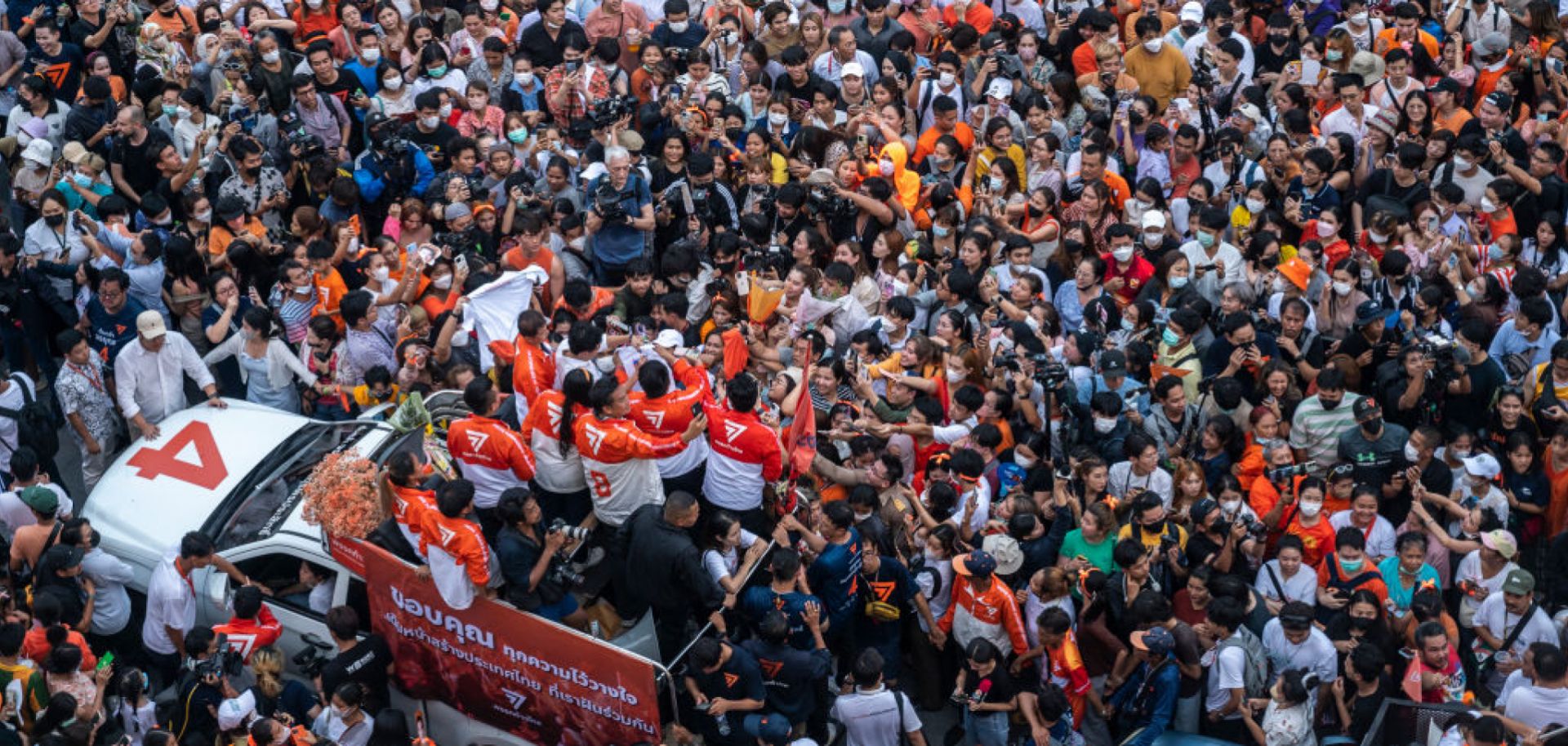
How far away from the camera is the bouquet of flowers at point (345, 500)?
10.8 m

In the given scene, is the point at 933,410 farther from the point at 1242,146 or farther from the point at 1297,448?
the point at 1242,146

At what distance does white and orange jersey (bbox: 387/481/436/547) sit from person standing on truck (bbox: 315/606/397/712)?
0.57 metres

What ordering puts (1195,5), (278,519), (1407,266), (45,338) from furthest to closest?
(1195,5) < (45,338) < (1407,266) < (278,519)

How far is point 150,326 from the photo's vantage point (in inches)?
500

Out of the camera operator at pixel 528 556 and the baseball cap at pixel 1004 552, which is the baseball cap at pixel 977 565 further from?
the camera operator at pixel 528 556

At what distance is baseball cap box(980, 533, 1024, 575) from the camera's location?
11008mm

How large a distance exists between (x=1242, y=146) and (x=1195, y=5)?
1.89 metres

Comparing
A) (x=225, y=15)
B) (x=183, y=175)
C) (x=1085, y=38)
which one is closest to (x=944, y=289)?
(x=1085, y=38)

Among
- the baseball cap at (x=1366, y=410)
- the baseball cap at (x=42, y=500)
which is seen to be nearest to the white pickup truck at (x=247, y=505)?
the baseball cap at (x=42, y=500)

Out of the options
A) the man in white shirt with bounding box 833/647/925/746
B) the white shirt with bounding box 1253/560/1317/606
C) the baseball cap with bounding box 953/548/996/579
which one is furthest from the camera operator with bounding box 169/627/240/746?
the white shirt with bounding box 1253/560/1317/606

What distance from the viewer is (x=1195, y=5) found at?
1561 centimetres

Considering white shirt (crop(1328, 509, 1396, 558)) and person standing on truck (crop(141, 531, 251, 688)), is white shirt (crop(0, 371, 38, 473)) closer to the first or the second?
person standing on truck (crop(141, 531, 251, 688))

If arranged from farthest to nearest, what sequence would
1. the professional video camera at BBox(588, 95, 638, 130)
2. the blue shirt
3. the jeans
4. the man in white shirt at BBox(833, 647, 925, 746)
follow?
the professional video camera at BBox(588, 95, 638, 130)
the blue shirt
the jeans
the man in white shirt at BBox(833, 647, 925, 746)

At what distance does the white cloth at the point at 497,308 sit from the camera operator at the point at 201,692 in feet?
9.71
